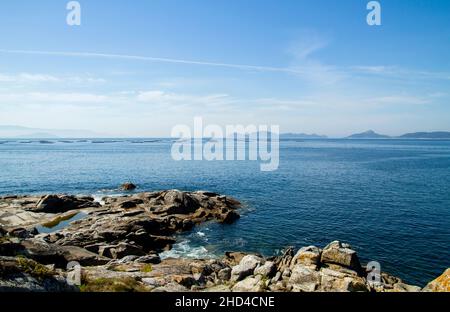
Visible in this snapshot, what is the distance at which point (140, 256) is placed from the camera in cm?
3525

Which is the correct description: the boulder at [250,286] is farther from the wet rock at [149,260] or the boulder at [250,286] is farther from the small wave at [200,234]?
the small wave at [200,234]

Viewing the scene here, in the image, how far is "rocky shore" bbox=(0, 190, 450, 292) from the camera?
17311 millimetres

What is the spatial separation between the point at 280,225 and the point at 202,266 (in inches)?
847

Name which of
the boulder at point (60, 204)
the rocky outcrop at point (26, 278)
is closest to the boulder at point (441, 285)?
the rocky outcrop at point (26, 278)

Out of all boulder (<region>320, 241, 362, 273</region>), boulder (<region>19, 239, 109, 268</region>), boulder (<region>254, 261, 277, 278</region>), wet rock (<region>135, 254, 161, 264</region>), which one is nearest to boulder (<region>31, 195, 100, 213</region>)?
boulder (<region>19, 239, 109, 268</region>)

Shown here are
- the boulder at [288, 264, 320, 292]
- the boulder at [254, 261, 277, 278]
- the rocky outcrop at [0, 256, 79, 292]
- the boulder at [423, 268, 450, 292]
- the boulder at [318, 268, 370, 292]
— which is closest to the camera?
the rocky outcrop at [0, 256, 79, 292]

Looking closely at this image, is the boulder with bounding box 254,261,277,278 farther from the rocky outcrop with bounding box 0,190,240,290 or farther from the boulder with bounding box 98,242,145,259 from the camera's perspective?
the boulder with bounding box 98,242,145,259

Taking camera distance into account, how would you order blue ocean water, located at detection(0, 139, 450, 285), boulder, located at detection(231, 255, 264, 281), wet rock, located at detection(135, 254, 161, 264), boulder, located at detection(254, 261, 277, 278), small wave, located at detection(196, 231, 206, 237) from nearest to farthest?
boulder, located at detection(254, 261, 277, 278) → boulder, located at detection(231, 255, 264, 281) → wet rock, located at detection(135, 254, 161, 264) → blue ocean water, located at detection(0, 139, 450, 285) → small wave, located at detection(196, 231, 206, 237)

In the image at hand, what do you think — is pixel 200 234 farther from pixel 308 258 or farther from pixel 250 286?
pixel 250 286

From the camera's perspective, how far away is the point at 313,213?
56031 mm

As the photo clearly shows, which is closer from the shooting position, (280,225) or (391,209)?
(280,225)
